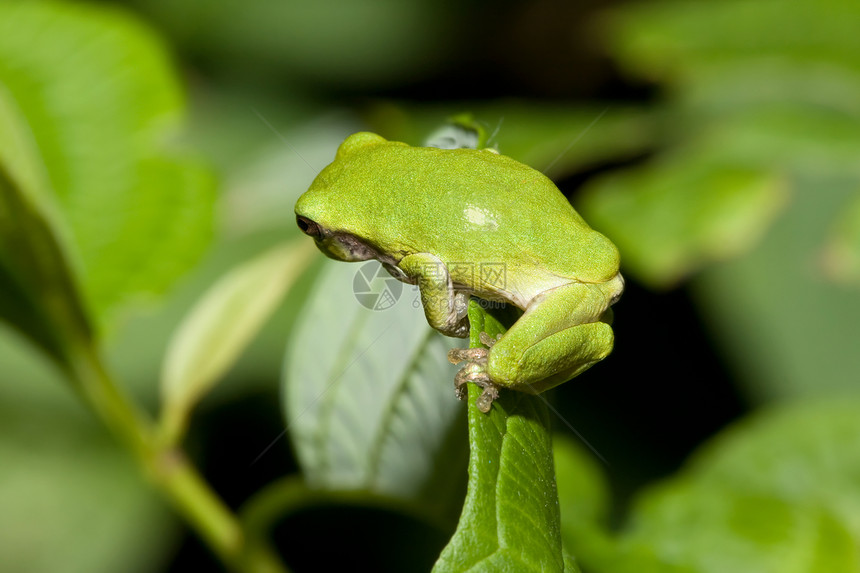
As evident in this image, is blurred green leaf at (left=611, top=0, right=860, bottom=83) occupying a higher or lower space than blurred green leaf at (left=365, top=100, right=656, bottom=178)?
higher

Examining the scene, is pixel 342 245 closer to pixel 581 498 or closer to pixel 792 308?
pixel 581 498

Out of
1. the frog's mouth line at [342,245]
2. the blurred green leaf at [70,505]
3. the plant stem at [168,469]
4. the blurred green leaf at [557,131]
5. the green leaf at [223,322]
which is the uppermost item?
the frog's mouth line at [342,245]

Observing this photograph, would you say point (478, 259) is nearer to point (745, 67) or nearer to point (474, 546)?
point (474, 546)

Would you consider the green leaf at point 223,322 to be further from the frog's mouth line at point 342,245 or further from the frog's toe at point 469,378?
the frog's toe at point 469,378

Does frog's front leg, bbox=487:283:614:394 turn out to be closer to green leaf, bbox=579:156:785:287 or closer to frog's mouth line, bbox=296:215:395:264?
frog's mouth line, bbox=296:215:395:264

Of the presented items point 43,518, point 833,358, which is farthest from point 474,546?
point 833,358

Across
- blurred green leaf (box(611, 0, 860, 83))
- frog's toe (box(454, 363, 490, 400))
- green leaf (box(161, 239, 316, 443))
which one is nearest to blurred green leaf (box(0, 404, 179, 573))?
green leaf (box(161, 239, 316, 443))

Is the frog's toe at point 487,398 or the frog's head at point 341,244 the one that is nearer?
the frog's toe at point 487,398

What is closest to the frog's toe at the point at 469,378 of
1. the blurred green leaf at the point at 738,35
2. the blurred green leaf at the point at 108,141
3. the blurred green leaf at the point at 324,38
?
the blurred green leaf at the point at 108,141
